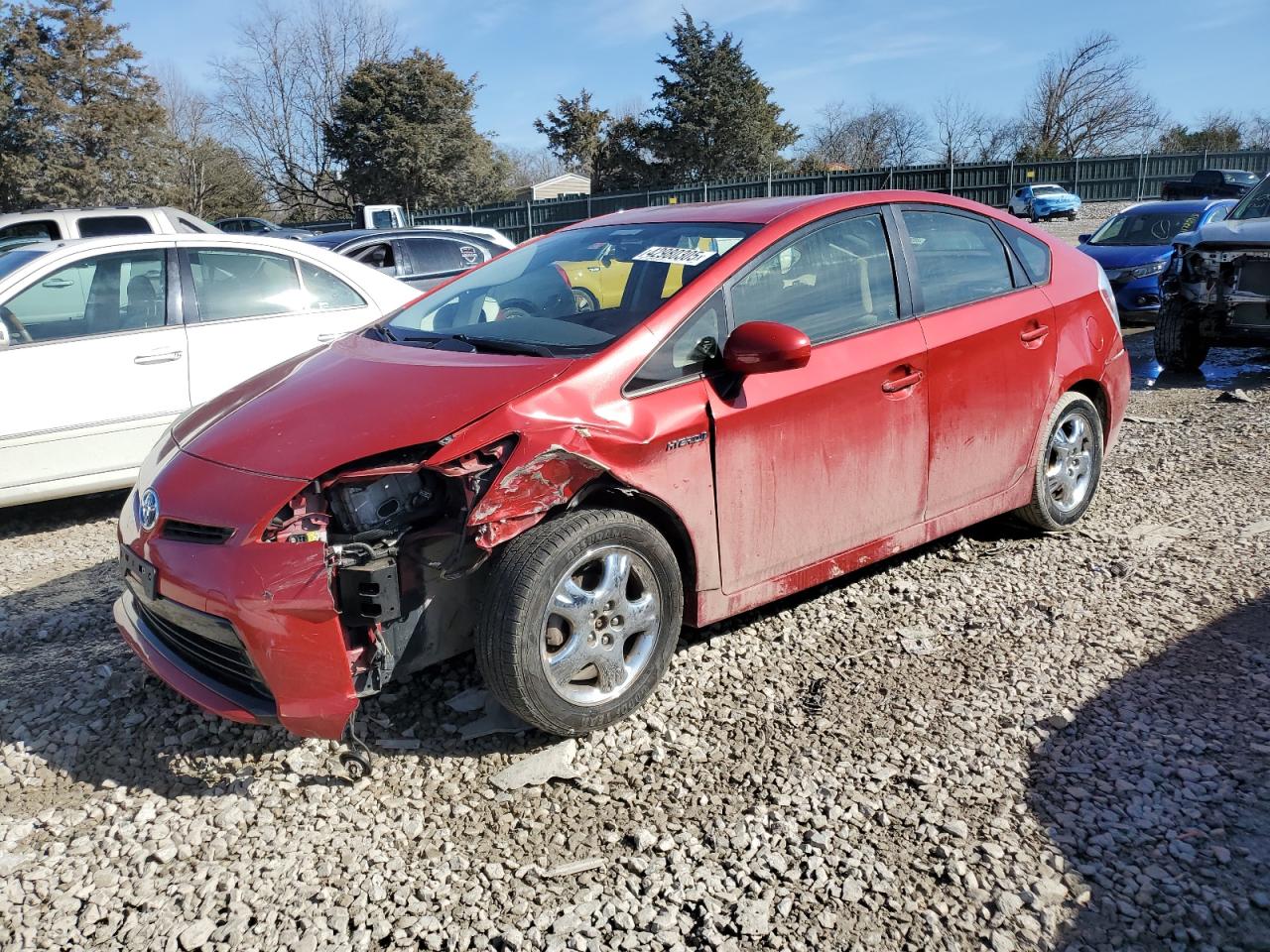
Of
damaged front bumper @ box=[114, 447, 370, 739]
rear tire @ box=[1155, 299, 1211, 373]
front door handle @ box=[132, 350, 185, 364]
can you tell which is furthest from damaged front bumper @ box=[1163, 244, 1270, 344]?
damaged front bumper @ box=[114, 447, 370, 739]

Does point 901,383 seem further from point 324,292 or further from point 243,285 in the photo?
point 243,285

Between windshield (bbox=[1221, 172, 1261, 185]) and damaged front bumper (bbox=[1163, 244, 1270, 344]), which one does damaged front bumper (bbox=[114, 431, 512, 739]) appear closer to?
damaged front bumper (bbox=[1163, 244, 1270, 344])

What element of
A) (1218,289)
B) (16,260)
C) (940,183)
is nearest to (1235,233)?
(1218,289)

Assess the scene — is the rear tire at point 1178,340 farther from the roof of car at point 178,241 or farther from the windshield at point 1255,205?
the roof of car at point 178,241

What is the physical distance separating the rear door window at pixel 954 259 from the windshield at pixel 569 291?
0.86 meters

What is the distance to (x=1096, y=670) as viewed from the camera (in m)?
3.60

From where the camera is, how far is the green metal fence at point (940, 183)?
31.4 m

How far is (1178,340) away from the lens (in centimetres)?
888

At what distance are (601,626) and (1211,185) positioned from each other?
3146 centimetres

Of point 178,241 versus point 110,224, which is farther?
point 110,224

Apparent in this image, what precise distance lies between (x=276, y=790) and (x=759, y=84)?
4963 centimetres

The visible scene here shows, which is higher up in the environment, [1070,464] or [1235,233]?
[1235,233]

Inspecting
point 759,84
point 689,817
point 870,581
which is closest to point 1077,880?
point 689,817

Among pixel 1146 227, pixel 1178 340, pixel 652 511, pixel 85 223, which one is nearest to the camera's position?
pixel 652 511
